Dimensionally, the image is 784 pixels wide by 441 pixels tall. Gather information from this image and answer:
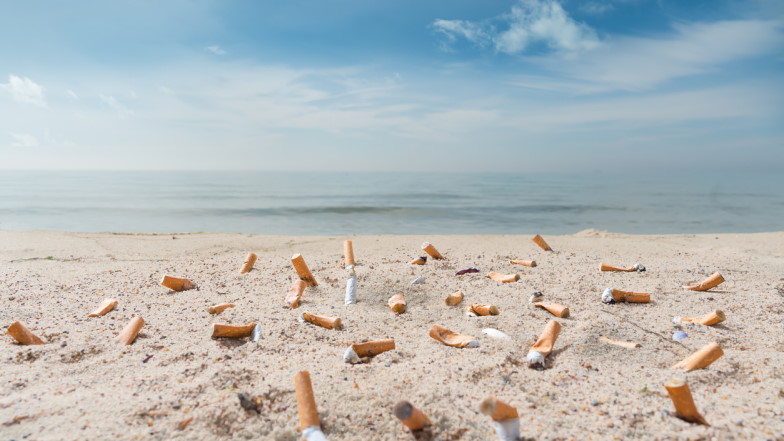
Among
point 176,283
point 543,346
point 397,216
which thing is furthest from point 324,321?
point 397,216

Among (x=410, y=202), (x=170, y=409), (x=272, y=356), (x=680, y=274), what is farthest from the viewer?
(x=410, y=202)

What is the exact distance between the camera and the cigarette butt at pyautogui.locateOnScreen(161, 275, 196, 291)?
15.0 ft

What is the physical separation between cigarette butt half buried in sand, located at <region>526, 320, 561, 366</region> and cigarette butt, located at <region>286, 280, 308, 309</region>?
81.7 inches

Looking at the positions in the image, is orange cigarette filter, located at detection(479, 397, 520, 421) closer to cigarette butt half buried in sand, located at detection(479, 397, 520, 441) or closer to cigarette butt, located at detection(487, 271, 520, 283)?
cigarette butt half buried in sand, located at detection(479, 397, 520, 441)

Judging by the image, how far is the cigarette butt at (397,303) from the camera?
158 inches

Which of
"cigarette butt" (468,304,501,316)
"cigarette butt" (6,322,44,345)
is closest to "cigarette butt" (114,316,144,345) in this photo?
"cigarette butt" (6,322,44,345)

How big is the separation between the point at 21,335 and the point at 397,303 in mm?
2774

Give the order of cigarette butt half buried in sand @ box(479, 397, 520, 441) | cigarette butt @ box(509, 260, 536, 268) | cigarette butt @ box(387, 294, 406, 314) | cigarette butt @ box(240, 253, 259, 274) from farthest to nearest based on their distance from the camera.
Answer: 1. cigarette butt @ box(509, 260, 536, 268)
2. cigarette butt @ box(240, 253, 259, 274)
3. cigarette butt @ box(387, 294, 406, 314)
4. cigarette butt half buried in sand @ box(479, 397, 520, 441)

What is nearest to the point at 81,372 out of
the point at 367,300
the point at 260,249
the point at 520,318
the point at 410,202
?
the point at 367,300

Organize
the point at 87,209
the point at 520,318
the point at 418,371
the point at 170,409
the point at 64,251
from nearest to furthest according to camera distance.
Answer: the point at 170,409
the point at 418,371
the point at 520,318
the point at 64,251
the point at 87,209

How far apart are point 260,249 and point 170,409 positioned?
5496 mm

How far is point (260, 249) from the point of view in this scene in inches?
301

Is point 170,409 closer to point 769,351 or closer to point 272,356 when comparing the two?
point 272,356

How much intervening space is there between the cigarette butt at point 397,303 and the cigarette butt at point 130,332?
1.99 m
